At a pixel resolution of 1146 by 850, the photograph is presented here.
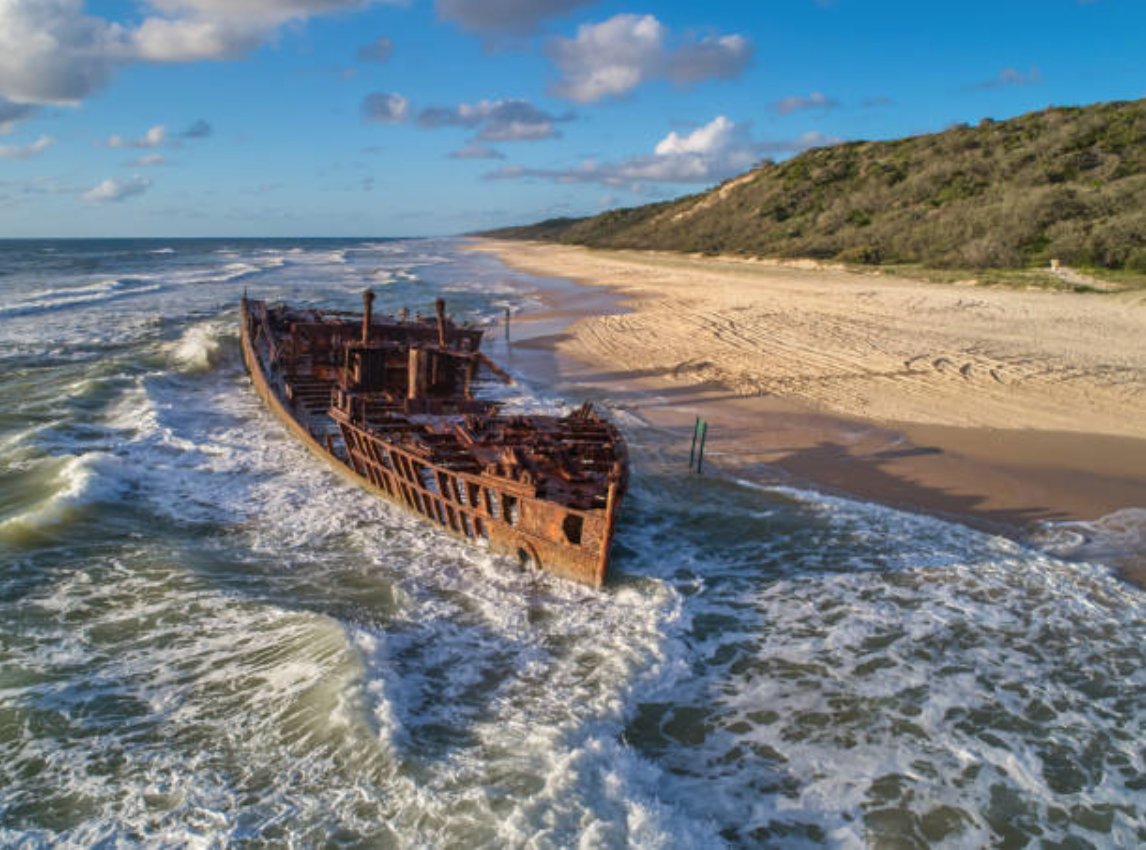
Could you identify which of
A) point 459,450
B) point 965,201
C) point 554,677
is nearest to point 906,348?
point 459,450

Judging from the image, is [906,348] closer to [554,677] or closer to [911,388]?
[911,388]

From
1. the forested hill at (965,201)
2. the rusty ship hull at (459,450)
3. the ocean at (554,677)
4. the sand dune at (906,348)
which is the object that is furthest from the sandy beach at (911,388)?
the forested hill at (965,201)

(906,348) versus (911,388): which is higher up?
(906,348)

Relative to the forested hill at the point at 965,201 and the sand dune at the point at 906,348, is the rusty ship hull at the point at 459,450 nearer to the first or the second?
the sand dune at the point at 906,348

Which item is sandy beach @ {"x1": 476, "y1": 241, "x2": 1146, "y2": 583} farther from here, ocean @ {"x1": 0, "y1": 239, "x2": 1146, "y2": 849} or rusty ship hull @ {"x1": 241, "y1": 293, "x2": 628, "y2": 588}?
rusty ship hull @ {"x1": 241, "y1": 293, "x2": 628, "y2": 588}

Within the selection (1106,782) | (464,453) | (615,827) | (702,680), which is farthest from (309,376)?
(1106,782)

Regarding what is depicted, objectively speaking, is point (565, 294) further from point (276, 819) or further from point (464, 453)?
point (276, 819)
